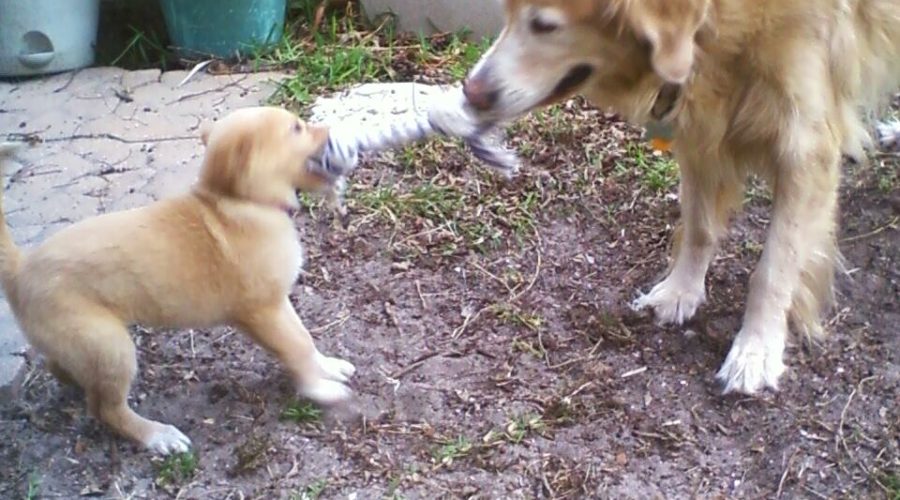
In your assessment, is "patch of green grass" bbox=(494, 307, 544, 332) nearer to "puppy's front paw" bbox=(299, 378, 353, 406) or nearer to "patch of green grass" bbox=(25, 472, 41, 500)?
"puppy's front paw" bbox=(299, 378, 353, 406)

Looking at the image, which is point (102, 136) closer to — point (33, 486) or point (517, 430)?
point (33, 486)

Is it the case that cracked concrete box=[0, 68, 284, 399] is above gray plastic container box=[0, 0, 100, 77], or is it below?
below

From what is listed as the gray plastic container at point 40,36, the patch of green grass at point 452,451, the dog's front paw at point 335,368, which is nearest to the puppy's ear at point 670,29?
the patch of green grass at point 452,451

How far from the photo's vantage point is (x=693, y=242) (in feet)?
11.8

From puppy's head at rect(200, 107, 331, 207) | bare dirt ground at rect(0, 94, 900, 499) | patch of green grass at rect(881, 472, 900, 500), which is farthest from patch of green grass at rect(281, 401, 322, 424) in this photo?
patch of green grass at rect(881, 472, 900, 500)

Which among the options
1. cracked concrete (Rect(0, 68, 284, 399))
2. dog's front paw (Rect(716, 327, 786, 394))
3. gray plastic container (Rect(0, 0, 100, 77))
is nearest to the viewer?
dog's front paw (Rect(716, 327, 786, 394))

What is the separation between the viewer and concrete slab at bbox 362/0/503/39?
16.9 feet

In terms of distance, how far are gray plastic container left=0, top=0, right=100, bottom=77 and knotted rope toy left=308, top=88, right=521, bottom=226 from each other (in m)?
1.79

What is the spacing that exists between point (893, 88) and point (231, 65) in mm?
2838

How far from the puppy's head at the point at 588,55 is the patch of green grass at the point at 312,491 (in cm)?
108

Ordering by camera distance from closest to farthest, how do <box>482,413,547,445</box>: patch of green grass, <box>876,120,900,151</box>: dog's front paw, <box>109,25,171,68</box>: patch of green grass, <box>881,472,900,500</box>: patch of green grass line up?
<box>881,472,900,500</box>: patch of green grass
<box>482,413,547,445</box>: patch of green grass
<box>876,120,900,151</box>: dog's front paw
<box>109,25,171,68</box>: patch of green grass

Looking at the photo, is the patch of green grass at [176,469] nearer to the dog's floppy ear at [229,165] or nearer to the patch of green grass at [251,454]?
the patch of green grass at [251,454]

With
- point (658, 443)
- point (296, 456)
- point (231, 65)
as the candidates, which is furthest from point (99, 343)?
point (231, 65)

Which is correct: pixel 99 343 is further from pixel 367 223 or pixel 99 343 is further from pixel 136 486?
pixel 367 223
